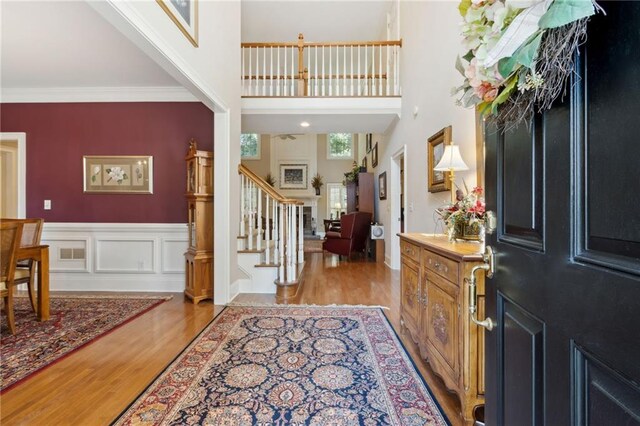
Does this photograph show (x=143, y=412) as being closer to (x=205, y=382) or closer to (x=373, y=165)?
(x=205, y=382)

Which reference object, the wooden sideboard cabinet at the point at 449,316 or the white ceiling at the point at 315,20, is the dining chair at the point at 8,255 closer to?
the wooden sideboard cabinet at the point at 449,316

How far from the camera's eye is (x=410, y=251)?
2254 mm

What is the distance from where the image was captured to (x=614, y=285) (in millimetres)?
475

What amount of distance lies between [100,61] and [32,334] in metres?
2.74

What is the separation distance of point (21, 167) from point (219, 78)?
9.85 feet

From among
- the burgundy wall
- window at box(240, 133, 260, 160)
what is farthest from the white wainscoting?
window at box(240, 133, 260, 160)

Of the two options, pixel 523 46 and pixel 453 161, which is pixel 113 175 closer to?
pixel 453 161

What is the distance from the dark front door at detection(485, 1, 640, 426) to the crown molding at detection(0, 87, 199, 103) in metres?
4.05

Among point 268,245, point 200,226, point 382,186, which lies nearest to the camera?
point 200,226

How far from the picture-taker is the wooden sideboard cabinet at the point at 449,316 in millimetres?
1438

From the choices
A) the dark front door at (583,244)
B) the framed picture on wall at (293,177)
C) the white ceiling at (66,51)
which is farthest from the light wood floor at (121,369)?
the framed picture on wall at (293,177)

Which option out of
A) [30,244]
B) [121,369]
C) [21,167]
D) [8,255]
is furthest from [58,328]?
[21,167]

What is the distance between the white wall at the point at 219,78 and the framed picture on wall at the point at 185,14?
0.15 ft

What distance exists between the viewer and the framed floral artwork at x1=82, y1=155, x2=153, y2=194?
152 inches
